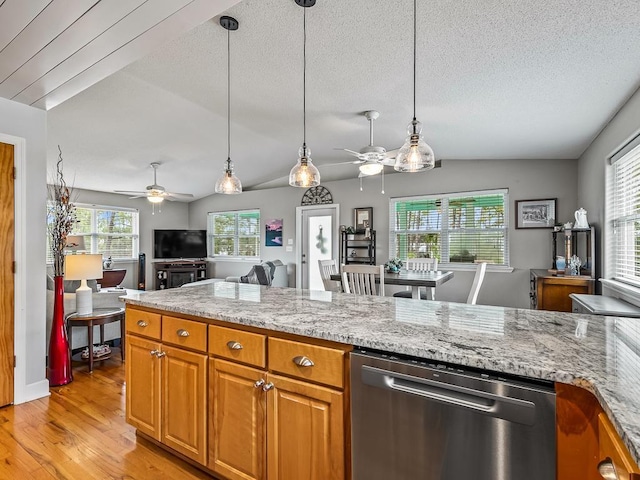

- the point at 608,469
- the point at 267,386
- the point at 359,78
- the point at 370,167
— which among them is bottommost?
the point at 267,386

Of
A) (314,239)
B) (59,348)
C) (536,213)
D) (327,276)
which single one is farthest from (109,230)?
(536,213)

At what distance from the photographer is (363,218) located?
21.0ft

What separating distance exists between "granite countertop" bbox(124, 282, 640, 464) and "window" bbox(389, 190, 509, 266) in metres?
3.83

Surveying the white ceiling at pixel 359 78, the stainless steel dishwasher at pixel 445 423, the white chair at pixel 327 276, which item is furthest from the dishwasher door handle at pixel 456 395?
the white chair at pixel 327 276

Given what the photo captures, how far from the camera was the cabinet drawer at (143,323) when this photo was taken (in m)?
2.01

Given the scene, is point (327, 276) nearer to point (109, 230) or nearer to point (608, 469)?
point (608, 469)

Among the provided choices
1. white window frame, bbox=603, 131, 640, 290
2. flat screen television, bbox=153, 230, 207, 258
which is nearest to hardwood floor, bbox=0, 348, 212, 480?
white window frame, bbox=603, 131, 640, 290

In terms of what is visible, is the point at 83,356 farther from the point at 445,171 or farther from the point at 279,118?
the point at 445,171

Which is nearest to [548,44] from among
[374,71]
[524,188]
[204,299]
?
[374,71]

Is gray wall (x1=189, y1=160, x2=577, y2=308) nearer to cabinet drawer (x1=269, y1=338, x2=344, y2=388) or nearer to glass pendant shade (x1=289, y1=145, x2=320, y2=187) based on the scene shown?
glass pendant shade (x1=289, y1=145, x2=320, y2=187)

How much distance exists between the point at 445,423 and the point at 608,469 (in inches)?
16.4

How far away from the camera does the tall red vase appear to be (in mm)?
2994

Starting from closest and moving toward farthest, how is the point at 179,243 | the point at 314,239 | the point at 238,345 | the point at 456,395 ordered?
the point at 456,395 < the point at 238,345 < the point at 314,239 < the point at 179,243

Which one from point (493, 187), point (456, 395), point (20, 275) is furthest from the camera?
point (493, 187)
